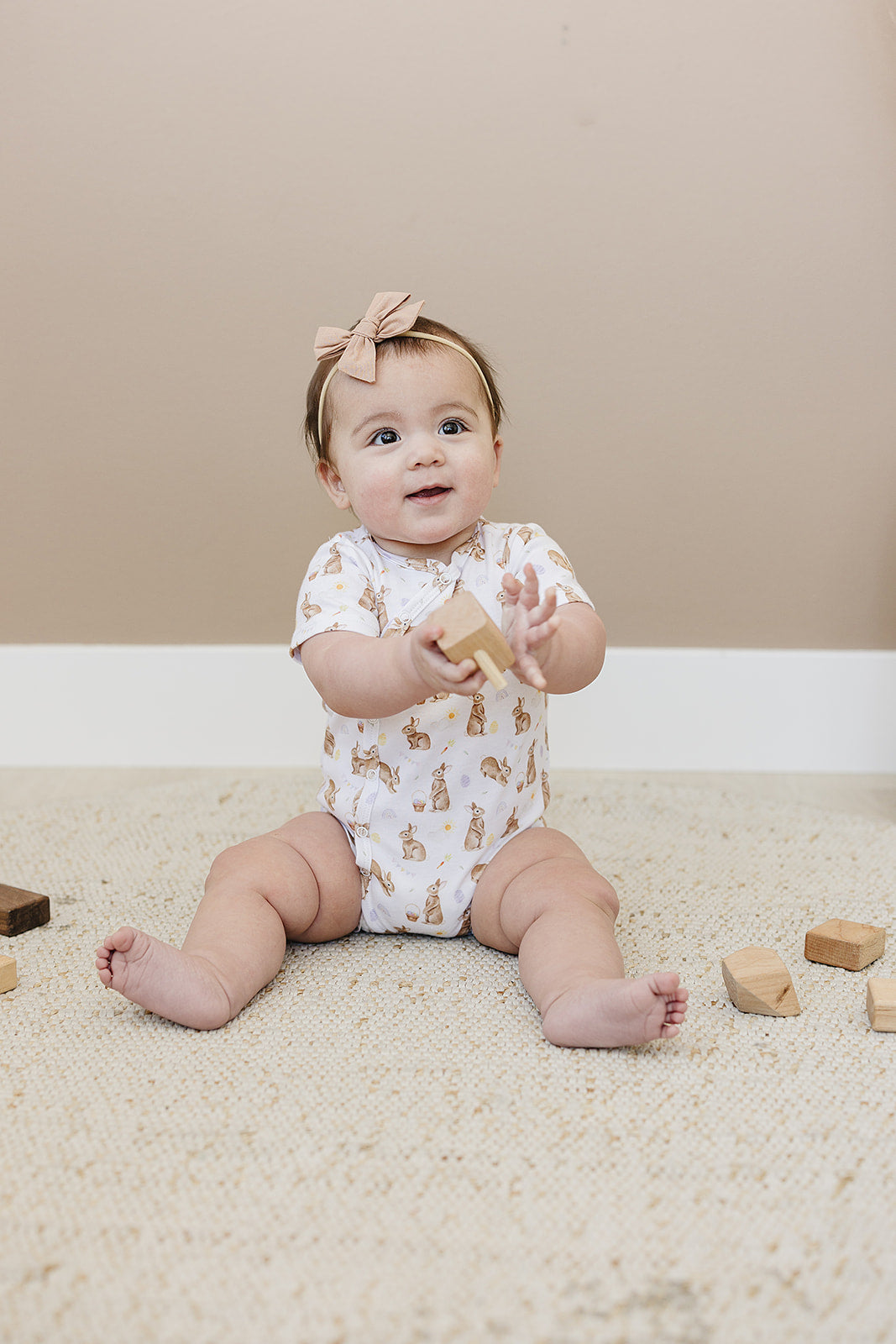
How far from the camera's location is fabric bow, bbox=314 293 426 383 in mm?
942

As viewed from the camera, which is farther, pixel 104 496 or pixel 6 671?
pixel 6 671

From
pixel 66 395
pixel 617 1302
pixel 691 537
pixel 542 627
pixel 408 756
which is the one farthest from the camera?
pixel 691 537

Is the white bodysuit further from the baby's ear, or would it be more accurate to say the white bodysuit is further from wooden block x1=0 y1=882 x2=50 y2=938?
wooden block x1=0 y1=882 x2=50 y2=938

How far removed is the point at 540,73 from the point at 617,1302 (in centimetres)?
116

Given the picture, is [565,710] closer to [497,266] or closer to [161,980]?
[497,266]

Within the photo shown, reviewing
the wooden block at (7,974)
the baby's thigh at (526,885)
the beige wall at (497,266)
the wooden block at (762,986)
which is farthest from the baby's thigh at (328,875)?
the beige wall at (497,266)

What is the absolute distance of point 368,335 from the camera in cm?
95

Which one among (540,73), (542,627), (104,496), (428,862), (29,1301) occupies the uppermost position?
(540,73)

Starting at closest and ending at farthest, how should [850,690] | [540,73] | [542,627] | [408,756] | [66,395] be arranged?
[542,627] → [408,756] → [540,73] → [66,395] → [850,690]

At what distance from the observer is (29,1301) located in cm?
54

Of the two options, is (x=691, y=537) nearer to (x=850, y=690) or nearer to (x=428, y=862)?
(x=850, y=690)

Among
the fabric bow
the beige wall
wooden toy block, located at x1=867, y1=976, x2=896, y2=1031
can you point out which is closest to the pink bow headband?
the fabric bow

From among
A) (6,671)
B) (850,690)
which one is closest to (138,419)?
(6,671)

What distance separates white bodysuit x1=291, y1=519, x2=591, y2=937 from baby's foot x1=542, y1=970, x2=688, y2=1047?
21 cm
